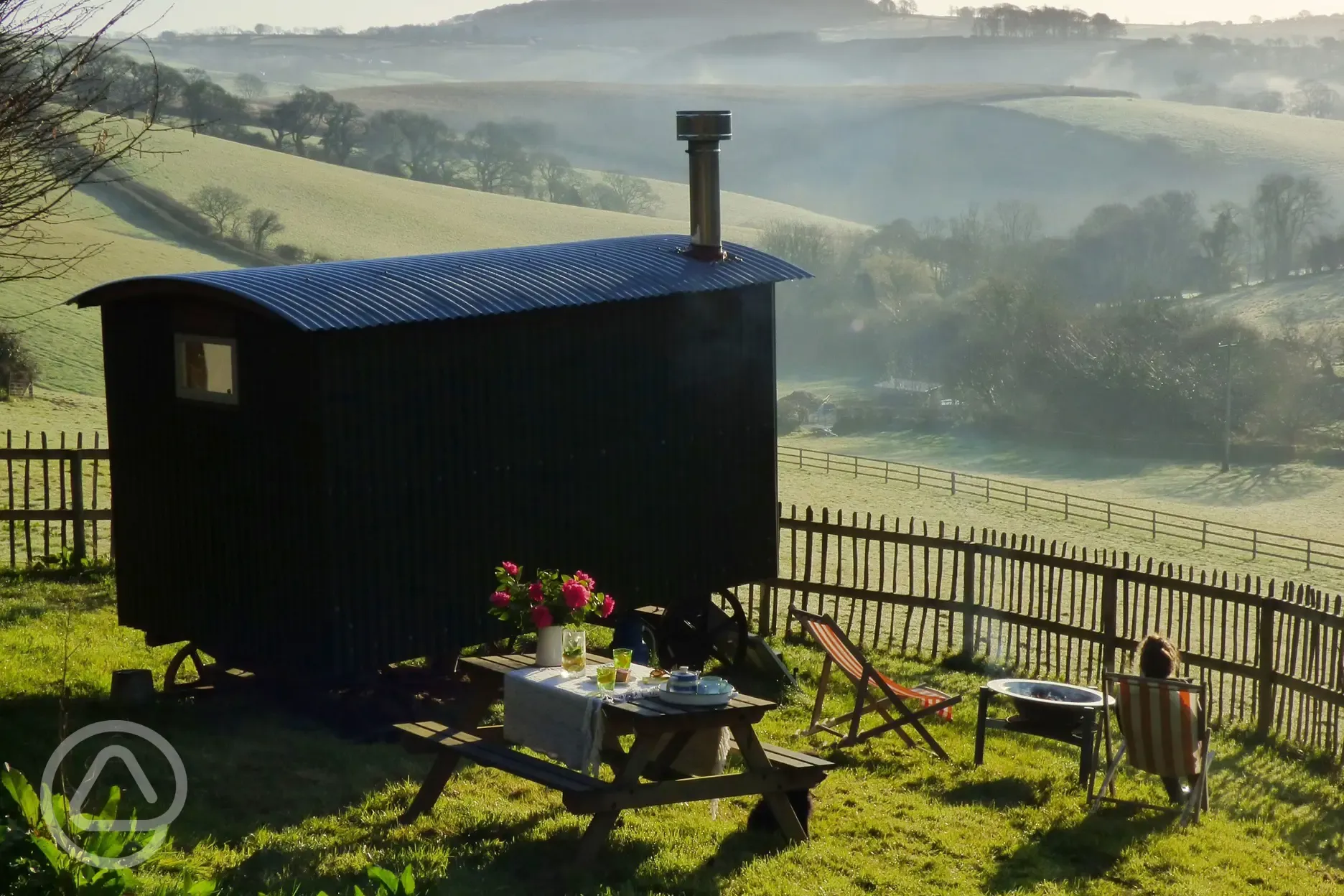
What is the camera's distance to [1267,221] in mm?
95812

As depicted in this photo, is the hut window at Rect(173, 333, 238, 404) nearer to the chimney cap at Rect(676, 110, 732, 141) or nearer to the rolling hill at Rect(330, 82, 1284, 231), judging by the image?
the chimney cap at Rect(676, 110, 732, 141)

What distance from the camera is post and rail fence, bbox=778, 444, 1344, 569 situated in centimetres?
3322

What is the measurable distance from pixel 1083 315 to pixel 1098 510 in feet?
118

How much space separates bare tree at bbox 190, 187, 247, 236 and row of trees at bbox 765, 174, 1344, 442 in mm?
28404

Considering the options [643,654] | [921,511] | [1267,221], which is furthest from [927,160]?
[643,654]

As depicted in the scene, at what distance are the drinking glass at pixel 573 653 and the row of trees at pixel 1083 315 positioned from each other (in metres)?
52.8

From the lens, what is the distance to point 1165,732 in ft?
27.4

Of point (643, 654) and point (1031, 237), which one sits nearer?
point (643, 654)

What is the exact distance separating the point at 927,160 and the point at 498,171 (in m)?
52.8

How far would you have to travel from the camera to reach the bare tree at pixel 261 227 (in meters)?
64.3

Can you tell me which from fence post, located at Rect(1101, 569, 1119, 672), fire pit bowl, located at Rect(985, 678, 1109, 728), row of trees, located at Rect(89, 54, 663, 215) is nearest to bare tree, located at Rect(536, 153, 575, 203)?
row of trees, located at Rect(89, 54, 663, 215)

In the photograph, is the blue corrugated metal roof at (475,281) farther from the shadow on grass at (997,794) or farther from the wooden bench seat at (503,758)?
the shadow on grass at (997,794)

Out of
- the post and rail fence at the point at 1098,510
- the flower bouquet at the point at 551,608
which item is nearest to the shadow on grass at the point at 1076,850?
the flower bouquet at the point at 551,608

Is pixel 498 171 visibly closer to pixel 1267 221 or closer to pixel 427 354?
pixel 1267 221
